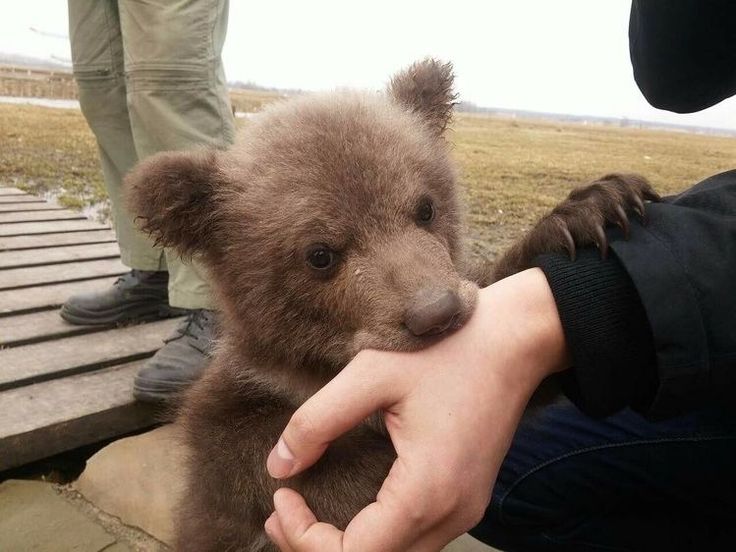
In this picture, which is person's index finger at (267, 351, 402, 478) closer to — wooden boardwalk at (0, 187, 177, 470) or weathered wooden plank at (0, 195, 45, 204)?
wooden boardwalk at (0, 187, 177, 470)

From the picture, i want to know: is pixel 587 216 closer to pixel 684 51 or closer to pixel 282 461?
pixel 684 51

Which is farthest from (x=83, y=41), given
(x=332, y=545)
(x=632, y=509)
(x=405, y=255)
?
(x=632, y=509)

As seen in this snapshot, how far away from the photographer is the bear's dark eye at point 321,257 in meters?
2.01

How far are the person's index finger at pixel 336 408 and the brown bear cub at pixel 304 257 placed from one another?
0.24m

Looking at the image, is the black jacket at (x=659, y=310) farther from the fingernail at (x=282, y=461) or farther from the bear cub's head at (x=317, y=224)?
the fingernail at (x=282, y=461)

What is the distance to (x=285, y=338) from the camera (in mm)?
2158

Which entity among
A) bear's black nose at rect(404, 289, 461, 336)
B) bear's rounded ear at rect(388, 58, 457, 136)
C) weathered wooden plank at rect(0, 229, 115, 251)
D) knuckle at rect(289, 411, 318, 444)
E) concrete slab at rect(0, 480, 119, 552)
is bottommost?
concrete slab at rect(0, 480, 119, 552)

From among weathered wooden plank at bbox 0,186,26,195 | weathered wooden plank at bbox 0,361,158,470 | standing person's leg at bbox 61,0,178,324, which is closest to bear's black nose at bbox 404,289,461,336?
weathered wooden plank at bbox 0,361,158,470

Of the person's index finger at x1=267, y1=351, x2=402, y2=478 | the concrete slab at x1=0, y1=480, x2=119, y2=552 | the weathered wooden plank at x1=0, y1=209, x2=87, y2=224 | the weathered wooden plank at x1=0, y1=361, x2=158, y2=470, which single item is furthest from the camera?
the weathered wooden plank at x1=0, y1=209, x2=87, y2=224

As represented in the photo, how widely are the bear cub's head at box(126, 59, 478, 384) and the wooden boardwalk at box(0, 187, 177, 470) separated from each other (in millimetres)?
1329

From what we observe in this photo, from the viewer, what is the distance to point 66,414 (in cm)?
321

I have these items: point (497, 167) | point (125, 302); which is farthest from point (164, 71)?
point (497, 167)

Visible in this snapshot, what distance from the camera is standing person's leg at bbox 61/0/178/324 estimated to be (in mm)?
3896

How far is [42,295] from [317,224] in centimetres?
333
